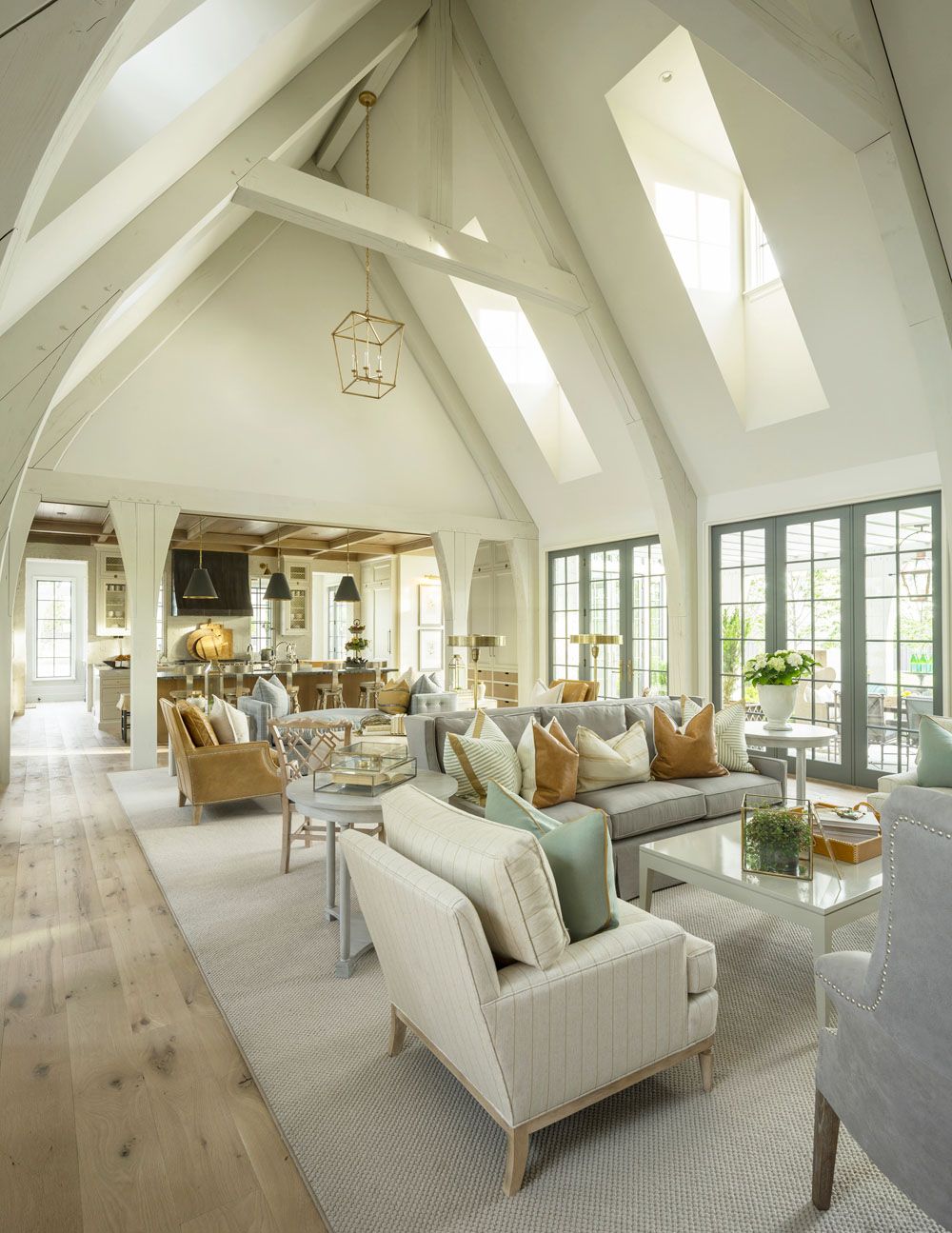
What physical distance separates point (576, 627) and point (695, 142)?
500 centimetres

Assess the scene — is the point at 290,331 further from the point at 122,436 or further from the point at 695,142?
the point at 695,142

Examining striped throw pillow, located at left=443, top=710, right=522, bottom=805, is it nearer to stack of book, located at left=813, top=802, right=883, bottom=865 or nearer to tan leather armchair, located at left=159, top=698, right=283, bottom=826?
stack of book, located at left=813, top=802, right=883, bottom=865

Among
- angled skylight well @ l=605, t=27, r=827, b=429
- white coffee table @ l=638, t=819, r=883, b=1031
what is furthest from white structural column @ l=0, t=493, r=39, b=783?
angled skylight well @ l=605, t=27, r=827, b=429

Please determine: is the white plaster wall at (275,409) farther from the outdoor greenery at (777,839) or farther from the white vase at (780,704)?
the outdoor greenery at (777,839)

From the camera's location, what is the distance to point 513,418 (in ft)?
25.8

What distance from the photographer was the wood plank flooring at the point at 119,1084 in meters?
1.58

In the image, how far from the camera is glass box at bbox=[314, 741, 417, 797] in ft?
9.59

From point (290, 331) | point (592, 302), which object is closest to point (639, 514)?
point (592, 302)

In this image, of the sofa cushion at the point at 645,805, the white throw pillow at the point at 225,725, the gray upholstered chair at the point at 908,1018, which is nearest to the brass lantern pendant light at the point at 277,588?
the white throw pillow at the point at 225,725

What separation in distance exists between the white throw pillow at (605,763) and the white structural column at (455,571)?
500cm

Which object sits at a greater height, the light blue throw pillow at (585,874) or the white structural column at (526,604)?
the white structural column at (526,604)

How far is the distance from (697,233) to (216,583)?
28.5 ft

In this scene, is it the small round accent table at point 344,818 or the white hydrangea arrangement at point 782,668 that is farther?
the white hydrangea arrangement at point 782,668

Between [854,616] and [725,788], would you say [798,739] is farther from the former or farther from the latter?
[854,616]
